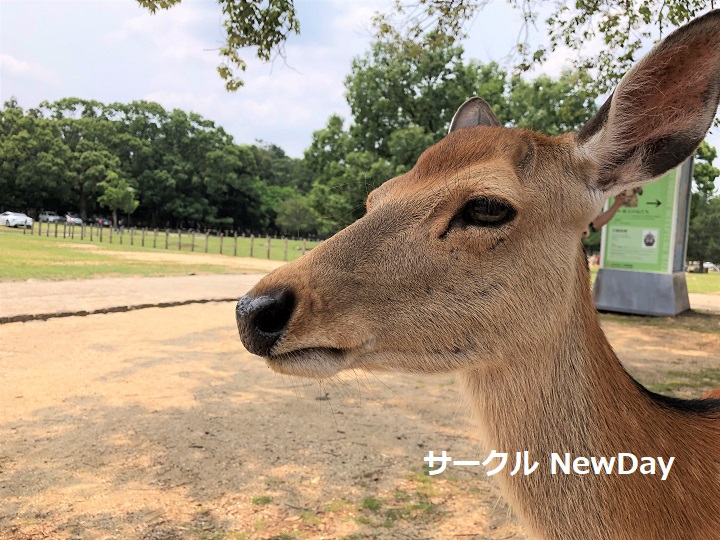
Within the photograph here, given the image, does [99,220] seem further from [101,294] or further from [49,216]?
[101,294]

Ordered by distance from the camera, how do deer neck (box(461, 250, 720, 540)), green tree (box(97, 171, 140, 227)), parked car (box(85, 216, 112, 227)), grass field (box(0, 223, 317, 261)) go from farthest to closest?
parked car (box(85, 216, 112, 227)), green tree (box(97, 171, 140, 227)), grass field (box(0, 223, 317, 261)), deer neck (box(461, 250, 720, 540))

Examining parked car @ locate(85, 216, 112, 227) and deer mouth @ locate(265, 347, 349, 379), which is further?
parked car @ locate(85, 216, 112, 227)

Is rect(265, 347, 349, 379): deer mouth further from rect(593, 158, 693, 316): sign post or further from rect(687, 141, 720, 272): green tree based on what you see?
rect(687, 141, 720, 272): green tree

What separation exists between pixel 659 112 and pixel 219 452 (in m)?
3.48

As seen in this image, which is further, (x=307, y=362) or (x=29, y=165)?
(x=29, y=165)

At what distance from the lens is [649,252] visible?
11812mm

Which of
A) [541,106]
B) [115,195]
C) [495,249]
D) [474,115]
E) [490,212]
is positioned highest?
[541,106]

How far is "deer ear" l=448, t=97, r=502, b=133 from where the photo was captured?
2.71 metres

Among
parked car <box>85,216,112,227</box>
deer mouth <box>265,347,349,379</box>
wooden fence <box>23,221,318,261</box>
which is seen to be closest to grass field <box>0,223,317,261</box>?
wooden fence <box>23,221,318,261</box>

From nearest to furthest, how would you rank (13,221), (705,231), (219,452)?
(219,452), (705,231), (13,221)

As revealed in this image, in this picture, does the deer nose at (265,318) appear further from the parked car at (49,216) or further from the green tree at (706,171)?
the parked car at (49,216)

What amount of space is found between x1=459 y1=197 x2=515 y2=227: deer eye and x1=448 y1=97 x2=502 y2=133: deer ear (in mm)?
1101

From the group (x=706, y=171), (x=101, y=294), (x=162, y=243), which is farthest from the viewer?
(x=162, y=243)

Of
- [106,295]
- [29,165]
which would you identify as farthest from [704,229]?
[29,165]
